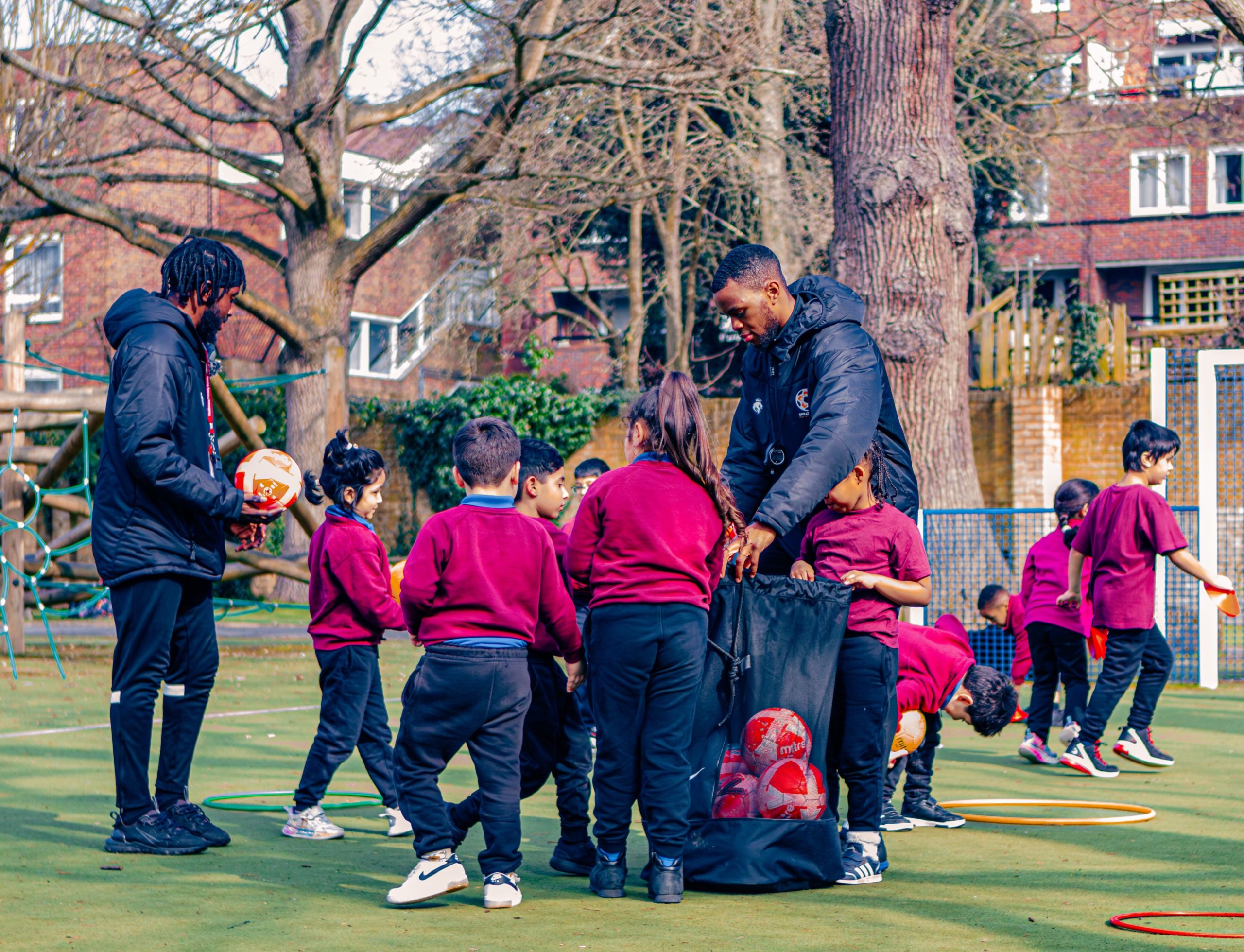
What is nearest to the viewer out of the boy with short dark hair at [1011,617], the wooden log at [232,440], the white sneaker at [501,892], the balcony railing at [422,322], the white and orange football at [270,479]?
the white sneaker at [501,892]

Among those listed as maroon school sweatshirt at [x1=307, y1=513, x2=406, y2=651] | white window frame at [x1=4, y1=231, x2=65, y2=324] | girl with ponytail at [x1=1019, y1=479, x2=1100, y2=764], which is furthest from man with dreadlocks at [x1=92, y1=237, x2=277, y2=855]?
white window frame at [x1=4, y1=231, x2=65, y2=324]

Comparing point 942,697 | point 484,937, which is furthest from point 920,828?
point 484,937

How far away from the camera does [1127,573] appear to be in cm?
745

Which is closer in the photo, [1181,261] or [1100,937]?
[1100,937]

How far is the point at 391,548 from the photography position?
23016 millimetres

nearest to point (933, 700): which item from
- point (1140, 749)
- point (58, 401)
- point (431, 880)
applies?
point (431, 880)

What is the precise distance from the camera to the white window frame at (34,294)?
21984 mm

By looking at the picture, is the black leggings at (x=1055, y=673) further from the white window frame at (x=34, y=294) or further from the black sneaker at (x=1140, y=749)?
the white window frame at (x=34, y=294)

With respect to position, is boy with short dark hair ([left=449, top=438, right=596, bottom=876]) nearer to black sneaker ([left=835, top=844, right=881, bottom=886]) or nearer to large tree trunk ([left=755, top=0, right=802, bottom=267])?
black sneaker ([left=835, top=844, right=881, bottom=886])

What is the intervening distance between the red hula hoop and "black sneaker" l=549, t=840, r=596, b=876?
170 centimetres

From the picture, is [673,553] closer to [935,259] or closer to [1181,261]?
[935,259]

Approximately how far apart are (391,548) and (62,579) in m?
8.84

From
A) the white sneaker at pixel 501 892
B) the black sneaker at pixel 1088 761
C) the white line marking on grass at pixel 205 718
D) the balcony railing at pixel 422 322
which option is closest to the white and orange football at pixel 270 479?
the white sneaker at pixel 501 892

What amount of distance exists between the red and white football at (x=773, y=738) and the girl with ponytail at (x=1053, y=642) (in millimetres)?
3584
